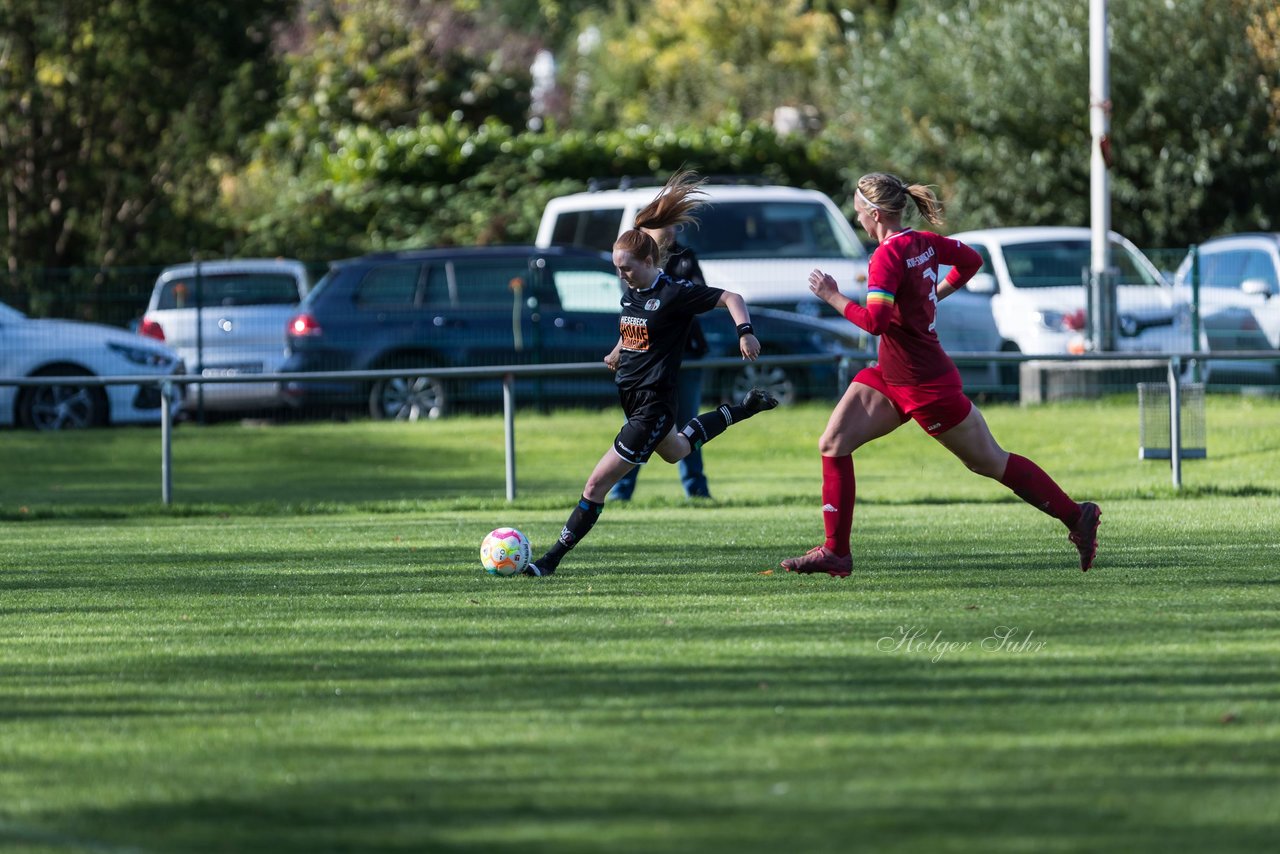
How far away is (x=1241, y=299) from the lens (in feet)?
68.6

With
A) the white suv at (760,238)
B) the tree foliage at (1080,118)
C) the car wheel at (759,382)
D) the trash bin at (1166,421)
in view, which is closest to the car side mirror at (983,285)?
the white suv at (760,238)

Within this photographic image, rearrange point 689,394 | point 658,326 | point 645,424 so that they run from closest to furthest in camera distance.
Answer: point 658,326 < point 645,424 < point 689,394

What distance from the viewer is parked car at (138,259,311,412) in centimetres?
2103

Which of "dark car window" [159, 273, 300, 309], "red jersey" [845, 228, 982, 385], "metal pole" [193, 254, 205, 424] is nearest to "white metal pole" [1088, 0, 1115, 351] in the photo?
"dark car window" [159, 273, 300, 309]

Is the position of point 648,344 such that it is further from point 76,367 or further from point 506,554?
point 76,367

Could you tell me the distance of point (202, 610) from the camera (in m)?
8.28

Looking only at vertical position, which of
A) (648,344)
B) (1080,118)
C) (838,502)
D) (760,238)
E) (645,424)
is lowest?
(838,502)

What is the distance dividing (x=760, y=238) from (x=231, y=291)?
6102 mm

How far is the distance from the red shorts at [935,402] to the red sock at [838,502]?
409 millimetres

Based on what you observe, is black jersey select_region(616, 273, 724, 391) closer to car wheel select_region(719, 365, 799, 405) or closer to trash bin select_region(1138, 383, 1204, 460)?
trash bin select_region(1138, 383, 1204, 460)

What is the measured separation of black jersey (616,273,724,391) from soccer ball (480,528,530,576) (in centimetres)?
89

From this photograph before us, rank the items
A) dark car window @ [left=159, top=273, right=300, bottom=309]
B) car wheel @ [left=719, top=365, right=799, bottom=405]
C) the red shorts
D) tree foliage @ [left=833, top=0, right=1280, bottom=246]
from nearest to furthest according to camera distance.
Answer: the red shorts → car wheel @ [left=719, top=365, right=799, bottom=405] → dark car window @ [left=159, top=273, right=300, bottom=309] → tree foliage @ [left=833, top=0, right=1280, bottom=246]

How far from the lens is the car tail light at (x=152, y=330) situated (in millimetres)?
21781

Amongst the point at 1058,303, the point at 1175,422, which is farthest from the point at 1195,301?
the point at 1175,422
